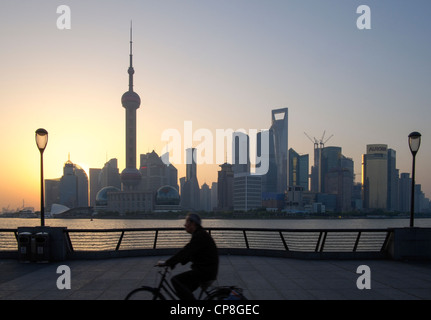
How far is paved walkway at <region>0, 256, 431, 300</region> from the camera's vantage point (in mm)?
8141

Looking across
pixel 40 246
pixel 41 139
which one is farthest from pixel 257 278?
pixel 41 139

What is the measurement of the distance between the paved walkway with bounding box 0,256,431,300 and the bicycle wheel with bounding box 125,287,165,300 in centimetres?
243

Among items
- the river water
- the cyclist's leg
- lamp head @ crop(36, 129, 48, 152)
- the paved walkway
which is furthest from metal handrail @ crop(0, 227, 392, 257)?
the river water

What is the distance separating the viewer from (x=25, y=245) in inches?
478

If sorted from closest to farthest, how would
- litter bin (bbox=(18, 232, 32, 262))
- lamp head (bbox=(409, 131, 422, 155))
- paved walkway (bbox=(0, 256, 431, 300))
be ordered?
paved walkway (bbox=(0, 256, 431, 300)), litter bin (bbox=(18, 232, 32, 262)), lamp head (bbox=(409, 131, 422, 155))

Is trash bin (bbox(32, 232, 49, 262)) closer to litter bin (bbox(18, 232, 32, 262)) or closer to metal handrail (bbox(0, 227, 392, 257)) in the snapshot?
litter bin (bbox(18, 232, 32, 262))

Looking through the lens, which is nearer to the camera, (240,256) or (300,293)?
(300,293)

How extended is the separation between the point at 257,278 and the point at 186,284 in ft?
15.7
